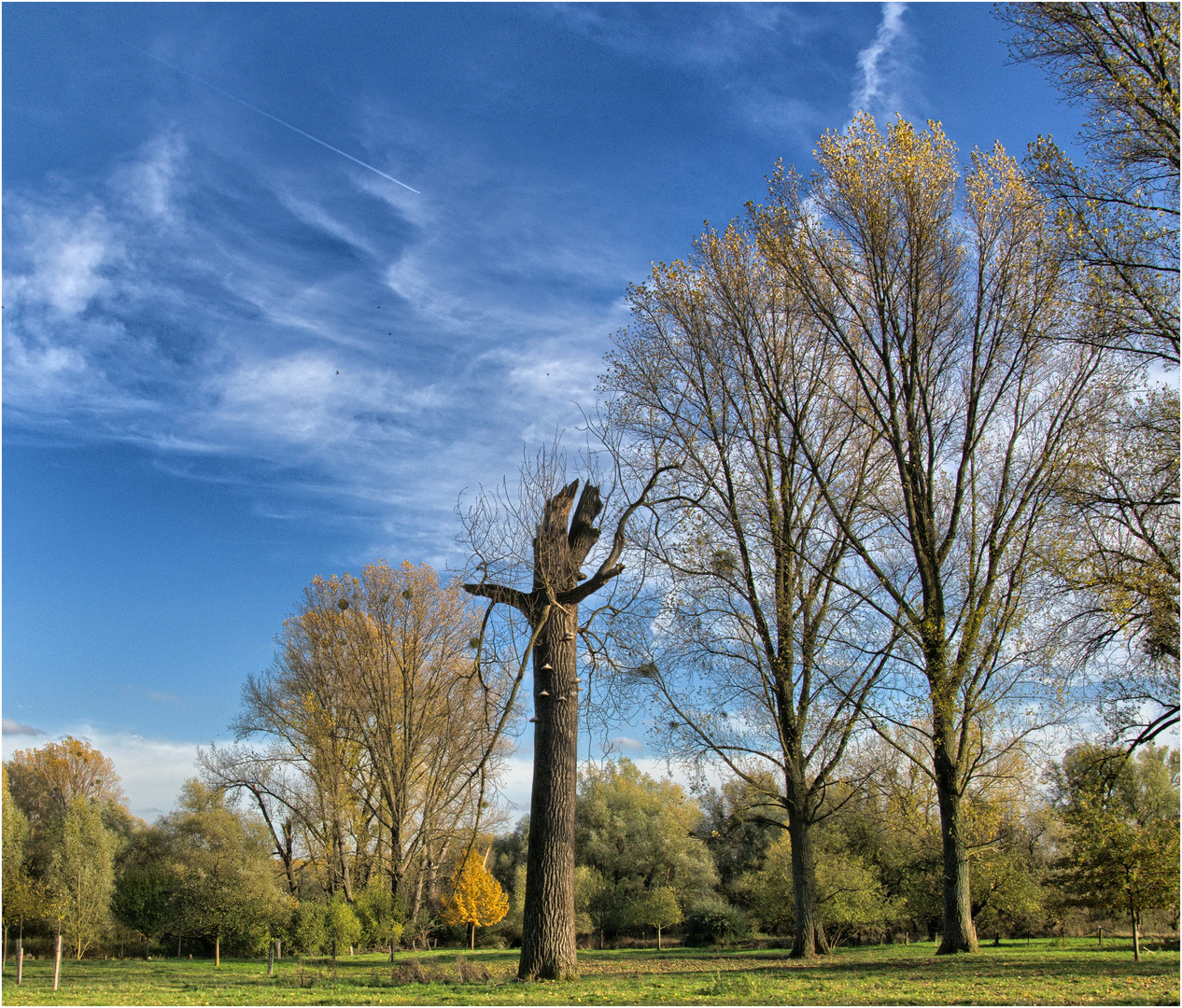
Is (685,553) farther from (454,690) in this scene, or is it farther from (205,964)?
(205,964)

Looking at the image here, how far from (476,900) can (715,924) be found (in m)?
12.4

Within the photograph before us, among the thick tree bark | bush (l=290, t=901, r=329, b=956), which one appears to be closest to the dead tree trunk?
the thick tree bark

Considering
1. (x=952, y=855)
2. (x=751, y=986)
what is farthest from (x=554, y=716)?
(x=952, y=855)

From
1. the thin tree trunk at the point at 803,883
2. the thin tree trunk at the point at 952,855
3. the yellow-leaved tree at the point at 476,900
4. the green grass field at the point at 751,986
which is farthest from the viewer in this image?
the yellow-leaved tree at the point at 476,900

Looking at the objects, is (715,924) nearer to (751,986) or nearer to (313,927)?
(313,927)

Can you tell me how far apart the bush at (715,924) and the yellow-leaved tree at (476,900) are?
940cm

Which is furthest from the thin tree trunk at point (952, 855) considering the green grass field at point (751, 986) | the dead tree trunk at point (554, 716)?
the dead tree trunk at point (554, 716)

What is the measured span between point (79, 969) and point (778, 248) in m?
28.0

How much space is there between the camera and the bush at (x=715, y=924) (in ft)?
101

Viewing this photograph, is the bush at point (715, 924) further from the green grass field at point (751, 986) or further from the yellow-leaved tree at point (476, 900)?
the green grass field at point (751, 986)

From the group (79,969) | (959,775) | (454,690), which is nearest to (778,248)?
(959,775)

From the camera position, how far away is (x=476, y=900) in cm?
2448

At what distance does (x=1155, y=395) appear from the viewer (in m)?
11.5

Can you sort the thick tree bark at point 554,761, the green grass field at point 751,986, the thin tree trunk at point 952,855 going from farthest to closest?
the thin tree trunk at point 952,855 → the thick tree bark at point 554,761 → the green grass field at point 751,986
